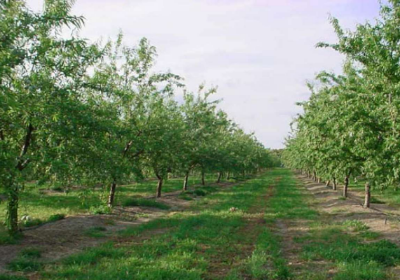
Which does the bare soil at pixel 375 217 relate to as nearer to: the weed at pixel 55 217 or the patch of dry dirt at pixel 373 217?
the patch of dry dirt at pixel 373 217

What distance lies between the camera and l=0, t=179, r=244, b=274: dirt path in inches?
379

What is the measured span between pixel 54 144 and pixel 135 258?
11.4ft

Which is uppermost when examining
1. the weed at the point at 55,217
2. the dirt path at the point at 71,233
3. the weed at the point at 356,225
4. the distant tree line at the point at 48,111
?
the distant tree line at the point at 48,111

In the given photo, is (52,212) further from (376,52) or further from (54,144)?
(376,52)

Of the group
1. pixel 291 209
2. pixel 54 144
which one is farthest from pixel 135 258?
pixel 291 209

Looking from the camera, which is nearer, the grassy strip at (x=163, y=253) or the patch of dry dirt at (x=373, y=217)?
the grassy strip at (x=163, y=253)

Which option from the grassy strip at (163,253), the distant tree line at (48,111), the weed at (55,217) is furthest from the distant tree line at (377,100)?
the weed at (55,217)

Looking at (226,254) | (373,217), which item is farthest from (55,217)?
(373,217)

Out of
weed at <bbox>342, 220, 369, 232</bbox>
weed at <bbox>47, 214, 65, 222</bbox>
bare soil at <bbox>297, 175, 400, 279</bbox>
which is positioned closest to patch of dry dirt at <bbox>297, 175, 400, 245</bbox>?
bare soil at <bbox>297, 175, 400, 279</bbox>

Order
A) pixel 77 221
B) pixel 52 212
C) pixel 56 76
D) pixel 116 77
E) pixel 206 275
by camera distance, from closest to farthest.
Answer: pixel 206 275
pixel 56 76
pixel 77 221
pixel 52 212
pixel 116 77

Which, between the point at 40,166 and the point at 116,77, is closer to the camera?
the point at 40,166

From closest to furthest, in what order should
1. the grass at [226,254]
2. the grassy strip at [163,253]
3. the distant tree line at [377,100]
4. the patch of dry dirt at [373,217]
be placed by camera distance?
the grassy strip at [163,253] → the grass at [226,254] → the distant tree line at [377,100] → the patch of dry dirt at [373,217]

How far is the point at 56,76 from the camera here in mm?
10375

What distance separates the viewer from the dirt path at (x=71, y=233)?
9.63m
